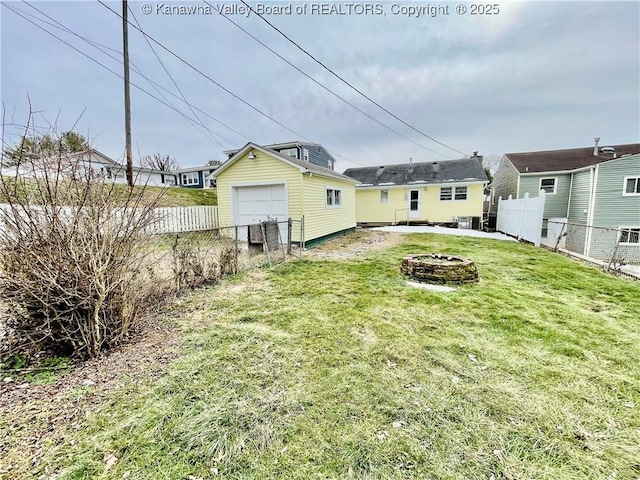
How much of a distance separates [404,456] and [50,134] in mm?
4195

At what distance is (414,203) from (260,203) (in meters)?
11.6

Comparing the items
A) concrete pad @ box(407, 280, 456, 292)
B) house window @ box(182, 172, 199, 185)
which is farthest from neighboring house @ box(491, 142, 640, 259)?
house window @ box(182, 172, 199, 185)

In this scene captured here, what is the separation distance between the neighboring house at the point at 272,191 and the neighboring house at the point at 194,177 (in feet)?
84.6

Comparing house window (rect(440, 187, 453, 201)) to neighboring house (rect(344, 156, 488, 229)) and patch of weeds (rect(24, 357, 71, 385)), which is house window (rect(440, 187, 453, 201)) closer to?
neighboring house (rect(344, 156, 488, 229))

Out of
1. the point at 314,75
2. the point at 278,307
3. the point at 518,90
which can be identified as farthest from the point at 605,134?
the point at 278,307

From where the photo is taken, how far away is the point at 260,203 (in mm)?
10531

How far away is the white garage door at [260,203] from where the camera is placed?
1002 cm

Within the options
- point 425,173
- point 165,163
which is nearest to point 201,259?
point 425,173

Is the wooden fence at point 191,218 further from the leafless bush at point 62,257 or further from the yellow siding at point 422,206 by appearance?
the yellow siding at point 422,206

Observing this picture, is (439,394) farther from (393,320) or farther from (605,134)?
(605,134)

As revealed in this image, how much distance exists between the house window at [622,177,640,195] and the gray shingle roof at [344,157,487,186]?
225 inches

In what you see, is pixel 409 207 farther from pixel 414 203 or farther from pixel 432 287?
pixel 432 287

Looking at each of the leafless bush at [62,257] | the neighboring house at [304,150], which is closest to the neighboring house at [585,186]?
the neighboring house at [304,150]

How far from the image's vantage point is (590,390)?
2412 millimetres
